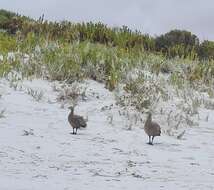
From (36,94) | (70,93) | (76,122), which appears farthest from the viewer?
(70,93)

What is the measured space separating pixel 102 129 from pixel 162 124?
124 cm

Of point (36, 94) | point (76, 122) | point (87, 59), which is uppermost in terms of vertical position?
point (87, 59)

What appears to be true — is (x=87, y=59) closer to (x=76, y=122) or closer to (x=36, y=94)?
(x=36, y=94)

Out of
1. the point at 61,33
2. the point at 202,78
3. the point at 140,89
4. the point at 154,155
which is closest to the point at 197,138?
the point at 154,155

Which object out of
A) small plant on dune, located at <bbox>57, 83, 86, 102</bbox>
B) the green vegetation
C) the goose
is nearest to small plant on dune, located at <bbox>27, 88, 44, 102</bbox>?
small plant on dune, located at <bbox>57, 83, 86, 102</bbox>

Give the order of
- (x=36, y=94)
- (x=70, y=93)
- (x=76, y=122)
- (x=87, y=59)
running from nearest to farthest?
1. (x=76, y=122)
2. (x=36, y=94)
3. (x=70, y=93)
4. (x=87, y=59)

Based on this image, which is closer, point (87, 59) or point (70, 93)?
point (70, 93)

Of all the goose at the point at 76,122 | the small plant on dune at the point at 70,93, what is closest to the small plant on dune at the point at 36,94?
the small plant on dune at the point at 70,93

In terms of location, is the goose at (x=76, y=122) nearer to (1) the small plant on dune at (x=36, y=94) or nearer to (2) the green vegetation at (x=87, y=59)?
(1) the small plant on dune at (x=36, y=94)

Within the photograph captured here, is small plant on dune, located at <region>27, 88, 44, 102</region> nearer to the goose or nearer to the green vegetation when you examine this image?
the green vegetation

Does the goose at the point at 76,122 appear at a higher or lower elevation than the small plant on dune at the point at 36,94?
lower

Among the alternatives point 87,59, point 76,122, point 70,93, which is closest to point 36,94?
point 70,93

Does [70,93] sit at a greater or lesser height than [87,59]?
lesser

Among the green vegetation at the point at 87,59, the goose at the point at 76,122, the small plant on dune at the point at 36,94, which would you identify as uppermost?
the green vegetation at the point at 87,59
